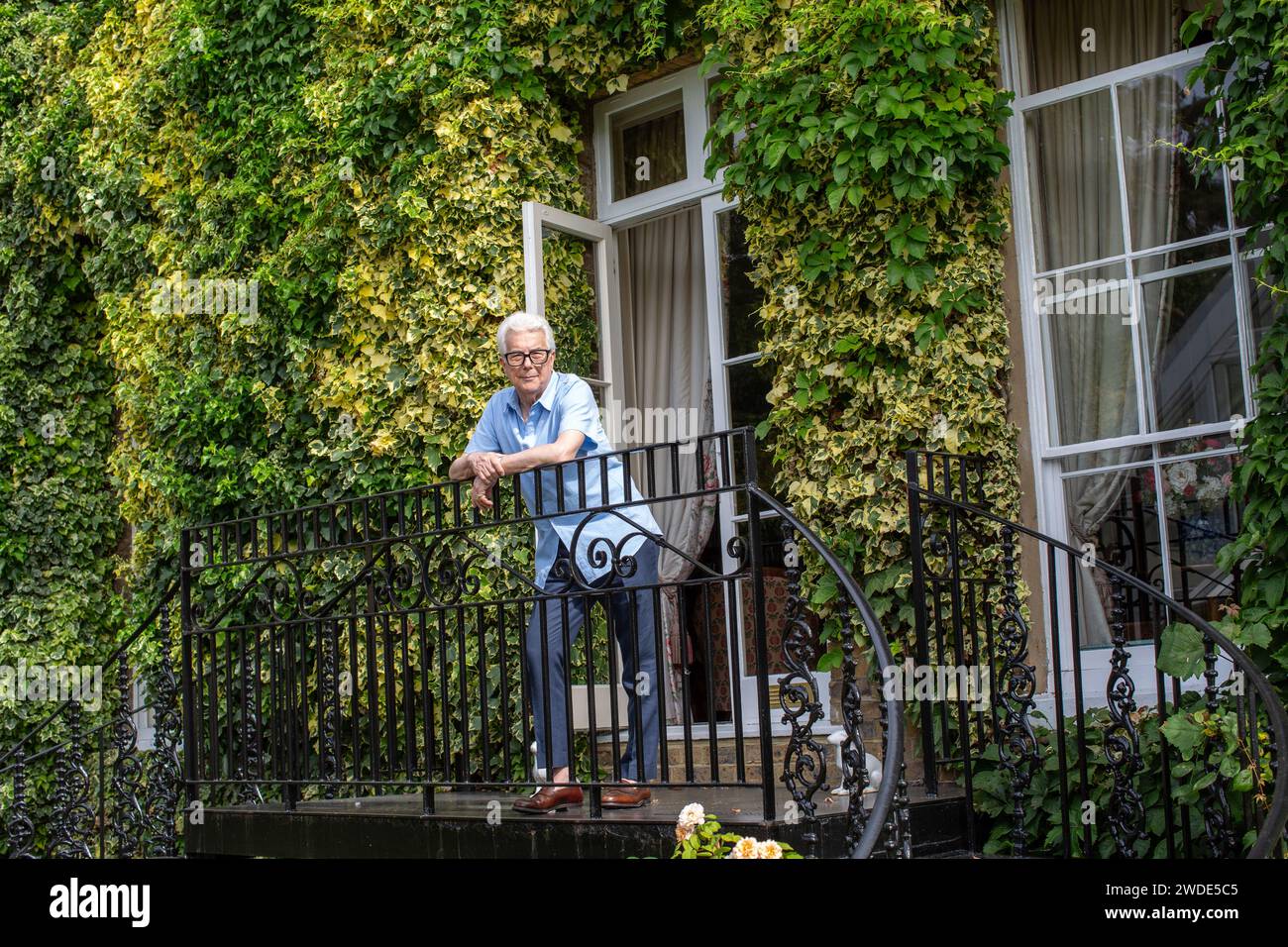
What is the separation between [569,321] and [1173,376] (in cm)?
321

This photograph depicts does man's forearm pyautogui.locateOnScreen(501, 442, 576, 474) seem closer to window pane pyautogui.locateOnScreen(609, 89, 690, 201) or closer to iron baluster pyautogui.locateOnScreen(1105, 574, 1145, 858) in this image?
iron baluster pyautogui.locateOnScreen(1105, 574, 1145, 858)

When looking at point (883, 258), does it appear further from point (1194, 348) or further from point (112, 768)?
point (112, 768)

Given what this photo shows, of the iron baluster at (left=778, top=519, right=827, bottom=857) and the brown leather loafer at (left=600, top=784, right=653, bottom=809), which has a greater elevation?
the iron baluster at (left=778, top=519, right=827, bottom=857)

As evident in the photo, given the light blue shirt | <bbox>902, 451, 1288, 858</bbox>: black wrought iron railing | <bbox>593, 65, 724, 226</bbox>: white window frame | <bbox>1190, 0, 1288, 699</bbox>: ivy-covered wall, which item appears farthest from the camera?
<bbox>593, 65, 724, 226</bbox>: white window frame

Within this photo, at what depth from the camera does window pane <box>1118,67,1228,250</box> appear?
19.3ft

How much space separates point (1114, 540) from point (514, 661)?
2968mm

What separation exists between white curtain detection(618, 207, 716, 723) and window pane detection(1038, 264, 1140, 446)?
6.51 ft

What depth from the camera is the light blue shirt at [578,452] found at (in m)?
5.32

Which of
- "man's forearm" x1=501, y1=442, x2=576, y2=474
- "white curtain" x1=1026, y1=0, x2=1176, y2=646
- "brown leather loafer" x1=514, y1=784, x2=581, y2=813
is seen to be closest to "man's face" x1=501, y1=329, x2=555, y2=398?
"man's forearm" x1=501, y1=442, x2=576, y2=474

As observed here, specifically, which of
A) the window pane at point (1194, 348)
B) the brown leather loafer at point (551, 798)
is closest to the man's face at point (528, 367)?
the brown leather loafer at point (551, 798)

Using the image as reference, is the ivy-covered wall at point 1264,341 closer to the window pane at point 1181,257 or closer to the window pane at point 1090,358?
the window pane at point 1181,257

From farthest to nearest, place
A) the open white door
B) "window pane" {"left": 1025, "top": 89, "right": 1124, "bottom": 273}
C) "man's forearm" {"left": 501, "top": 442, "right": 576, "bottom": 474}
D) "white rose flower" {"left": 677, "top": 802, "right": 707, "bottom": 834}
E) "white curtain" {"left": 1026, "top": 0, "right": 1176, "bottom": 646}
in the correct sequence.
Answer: the open white door, "window pane" {"left": 1025, "top": 89, "right": 1124, "bottom": 273}, "white curtain" {"left": 1026, "top": 0, "right": 1176, "bottom": 646}, "man's forearm" {"left": 501, "top": 442, "right": 576, "bottom": 474}, "white rose flower" {"left": 677, "top": 802, "right": 707, "bottom": 834}

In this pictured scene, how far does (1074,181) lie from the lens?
628 centimetres

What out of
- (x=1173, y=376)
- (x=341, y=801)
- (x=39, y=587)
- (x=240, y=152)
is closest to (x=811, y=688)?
(x=1173, y=376)
